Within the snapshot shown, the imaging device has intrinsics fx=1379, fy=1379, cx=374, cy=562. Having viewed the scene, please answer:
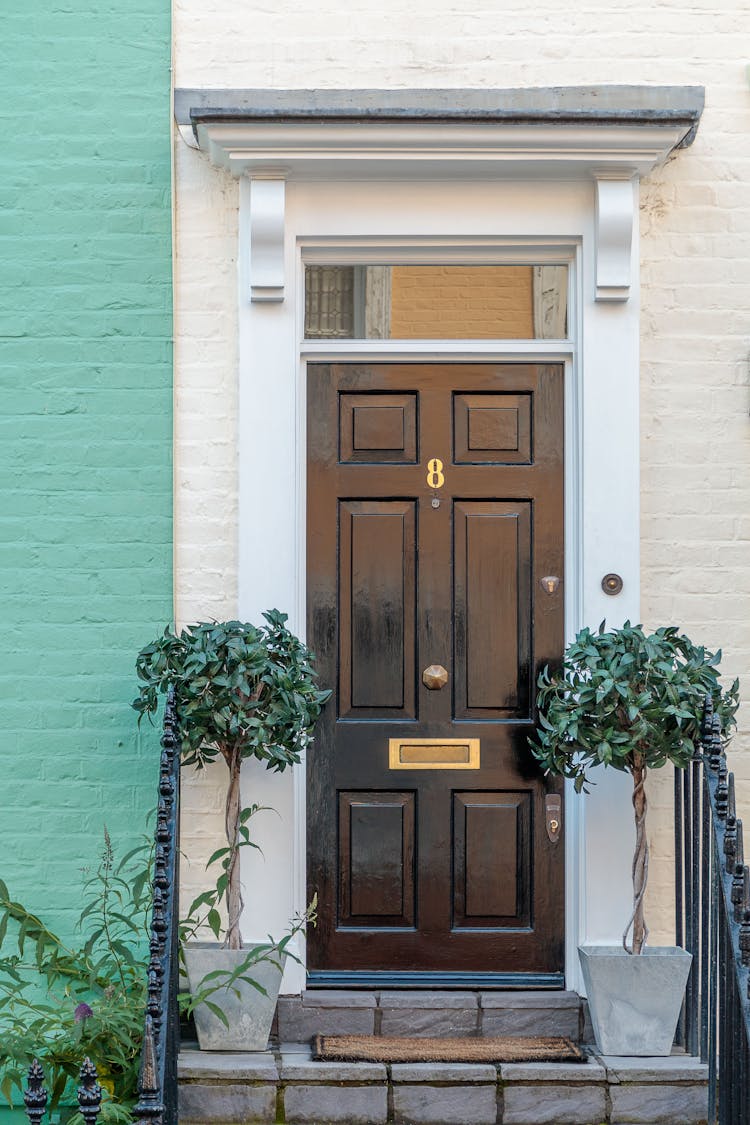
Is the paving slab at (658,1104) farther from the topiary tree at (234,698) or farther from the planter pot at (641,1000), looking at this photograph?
the topiary tree at (234,698)

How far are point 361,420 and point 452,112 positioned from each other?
1.17m

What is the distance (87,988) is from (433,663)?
1.72m

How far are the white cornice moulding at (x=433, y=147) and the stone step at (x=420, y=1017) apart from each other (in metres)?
3.03

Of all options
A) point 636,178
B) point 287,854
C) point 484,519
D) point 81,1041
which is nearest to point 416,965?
point 287,854

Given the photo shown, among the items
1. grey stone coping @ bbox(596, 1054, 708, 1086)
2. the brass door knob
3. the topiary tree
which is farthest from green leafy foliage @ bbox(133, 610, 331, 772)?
grey stone coping @ bbox(596, 1054, 708, 1086)

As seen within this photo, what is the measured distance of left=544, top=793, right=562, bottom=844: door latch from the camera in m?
5.17

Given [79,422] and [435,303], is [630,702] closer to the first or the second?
[435,303]

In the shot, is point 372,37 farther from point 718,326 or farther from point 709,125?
point 718,326

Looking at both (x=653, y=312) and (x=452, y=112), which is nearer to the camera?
(x=452, y=112)

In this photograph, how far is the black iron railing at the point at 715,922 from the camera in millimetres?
4082

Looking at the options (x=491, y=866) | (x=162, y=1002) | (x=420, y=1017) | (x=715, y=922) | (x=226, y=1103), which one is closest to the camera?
(x=162, y=1002)

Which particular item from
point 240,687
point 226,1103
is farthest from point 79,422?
point 226,1103

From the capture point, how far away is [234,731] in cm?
464

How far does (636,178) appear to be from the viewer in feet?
16.9
